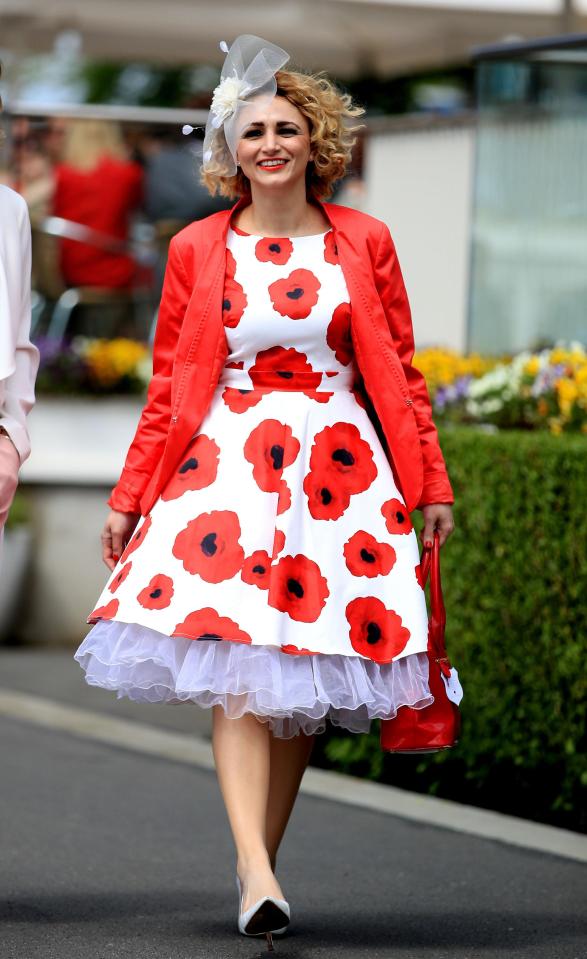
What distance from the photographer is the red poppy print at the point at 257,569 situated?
4219mm

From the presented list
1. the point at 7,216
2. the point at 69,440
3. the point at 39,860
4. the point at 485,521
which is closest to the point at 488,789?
the point at 485,521

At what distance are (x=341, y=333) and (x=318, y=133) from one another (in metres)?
0.49

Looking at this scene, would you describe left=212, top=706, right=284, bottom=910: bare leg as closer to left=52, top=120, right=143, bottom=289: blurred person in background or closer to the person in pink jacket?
the person in pink jacket

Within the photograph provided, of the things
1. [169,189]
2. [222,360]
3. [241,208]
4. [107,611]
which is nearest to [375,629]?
[107,611]

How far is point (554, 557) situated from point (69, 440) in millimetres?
5217

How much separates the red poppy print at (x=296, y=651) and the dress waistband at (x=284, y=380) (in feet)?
2.02

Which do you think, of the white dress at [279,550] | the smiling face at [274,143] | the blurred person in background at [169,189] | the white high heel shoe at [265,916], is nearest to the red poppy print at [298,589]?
the white dress at [279,550]

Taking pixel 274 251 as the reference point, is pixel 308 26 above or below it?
above

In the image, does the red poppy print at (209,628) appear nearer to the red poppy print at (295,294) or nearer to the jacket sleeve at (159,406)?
the jacket sleeve at (159,406)

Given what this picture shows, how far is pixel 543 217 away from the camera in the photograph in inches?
304

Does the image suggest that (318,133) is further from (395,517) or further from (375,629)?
(375,629)

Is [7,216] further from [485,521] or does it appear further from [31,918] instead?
[485,521]

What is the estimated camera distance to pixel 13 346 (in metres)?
4.25

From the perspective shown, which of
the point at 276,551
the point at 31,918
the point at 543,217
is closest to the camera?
the point at 276,551
